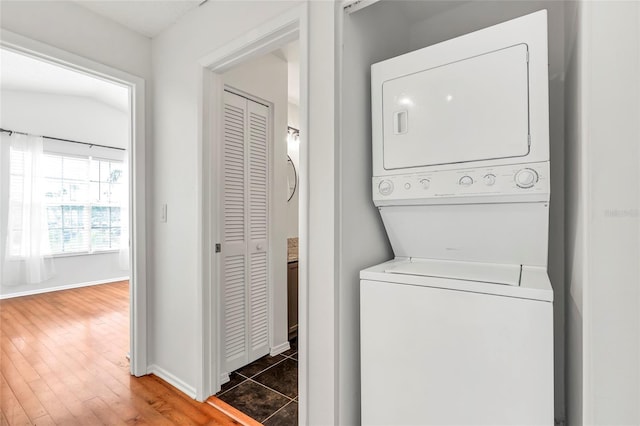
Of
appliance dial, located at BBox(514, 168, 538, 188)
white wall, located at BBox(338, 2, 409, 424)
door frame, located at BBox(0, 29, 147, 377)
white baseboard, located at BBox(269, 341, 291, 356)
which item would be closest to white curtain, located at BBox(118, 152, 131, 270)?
door frame, located at BBox(0, 29, 147, 377)

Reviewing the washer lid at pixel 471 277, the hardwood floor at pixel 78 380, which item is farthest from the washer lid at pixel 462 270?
the hardwood floor at pixel 78 380

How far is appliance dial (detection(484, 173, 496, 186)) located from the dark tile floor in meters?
1.61

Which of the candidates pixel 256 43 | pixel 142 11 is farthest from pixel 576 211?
pixel 142 11

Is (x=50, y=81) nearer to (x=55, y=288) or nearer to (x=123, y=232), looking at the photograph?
(x=123, y=232)

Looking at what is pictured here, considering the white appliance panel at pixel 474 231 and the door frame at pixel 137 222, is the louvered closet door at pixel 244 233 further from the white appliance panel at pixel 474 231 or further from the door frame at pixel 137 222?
the white appliance panel at pixel 474 231

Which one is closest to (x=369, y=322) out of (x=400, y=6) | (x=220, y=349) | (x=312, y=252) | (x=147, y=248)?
(x=312, y=252)

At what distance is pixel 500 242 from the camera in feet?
4.15

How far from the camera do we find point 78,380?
7.17ft

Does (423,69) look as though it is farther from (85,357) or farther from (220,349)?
(85,357)

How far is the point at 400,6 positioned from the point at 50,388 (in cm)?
322

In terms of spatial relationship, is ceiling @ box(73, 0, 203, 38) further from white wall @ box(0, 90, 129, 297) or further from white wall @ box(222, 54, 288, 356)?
white wall @ box(0, 90, 129, 297)

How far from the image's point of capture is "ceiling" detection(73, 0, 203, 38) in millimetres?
1928

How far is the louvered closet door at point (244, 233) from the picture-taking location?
225 cm

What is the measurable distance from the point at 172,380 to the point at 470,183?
2213 millimetres
